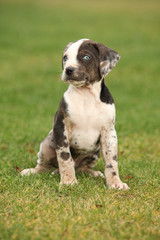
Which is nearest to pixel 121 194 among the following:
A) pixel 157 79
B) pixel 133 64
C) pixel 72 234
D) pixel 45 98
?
pixel 72 234

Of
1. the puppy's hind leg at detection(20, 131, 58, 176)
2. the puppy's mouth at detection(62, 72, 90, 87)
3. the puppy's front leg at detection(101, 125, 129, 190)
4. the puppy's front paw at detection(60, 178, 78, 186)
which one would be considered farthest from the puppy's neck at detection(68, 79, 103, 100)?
the puppy's front paw at detection(60, 178, 78, 186)

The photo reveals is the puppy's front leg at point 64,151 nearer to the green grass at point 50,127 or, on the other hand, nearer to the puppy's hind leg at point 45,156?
the green grass at point 50,127

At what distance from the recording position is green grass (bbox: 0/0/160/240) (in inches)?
149

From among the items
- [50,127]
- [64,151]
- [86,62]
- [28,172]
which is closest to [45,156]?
[28,172]

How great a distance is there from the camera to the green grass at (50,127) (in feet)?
12.4

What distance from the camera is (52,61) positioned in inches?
632

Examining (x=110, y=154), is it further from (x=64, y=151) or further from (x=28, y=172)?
(x=28, y=172)

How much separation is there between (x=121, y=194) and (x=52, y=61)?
11.9m

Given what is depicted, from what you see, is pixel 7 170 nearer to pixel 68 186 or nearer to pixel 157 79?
pixel 68 186

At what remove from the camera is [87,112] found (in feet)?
15.9

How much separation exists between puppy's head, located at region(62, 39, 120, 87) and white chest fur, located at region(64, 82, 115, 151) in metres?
0.14

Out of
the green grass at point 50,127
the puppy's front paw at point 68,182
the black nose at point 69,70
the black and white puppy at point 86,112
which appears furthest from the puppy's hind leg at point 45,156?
the black nose at point 69,70

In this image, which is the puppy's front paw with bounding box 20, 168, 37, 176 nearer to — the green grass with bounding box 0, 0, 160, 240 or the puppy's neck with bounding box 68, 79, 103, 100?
the green grass with bounding box 0, 0, 160, 240

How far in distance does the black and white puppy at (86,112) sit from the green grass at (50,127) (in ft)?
1.11
